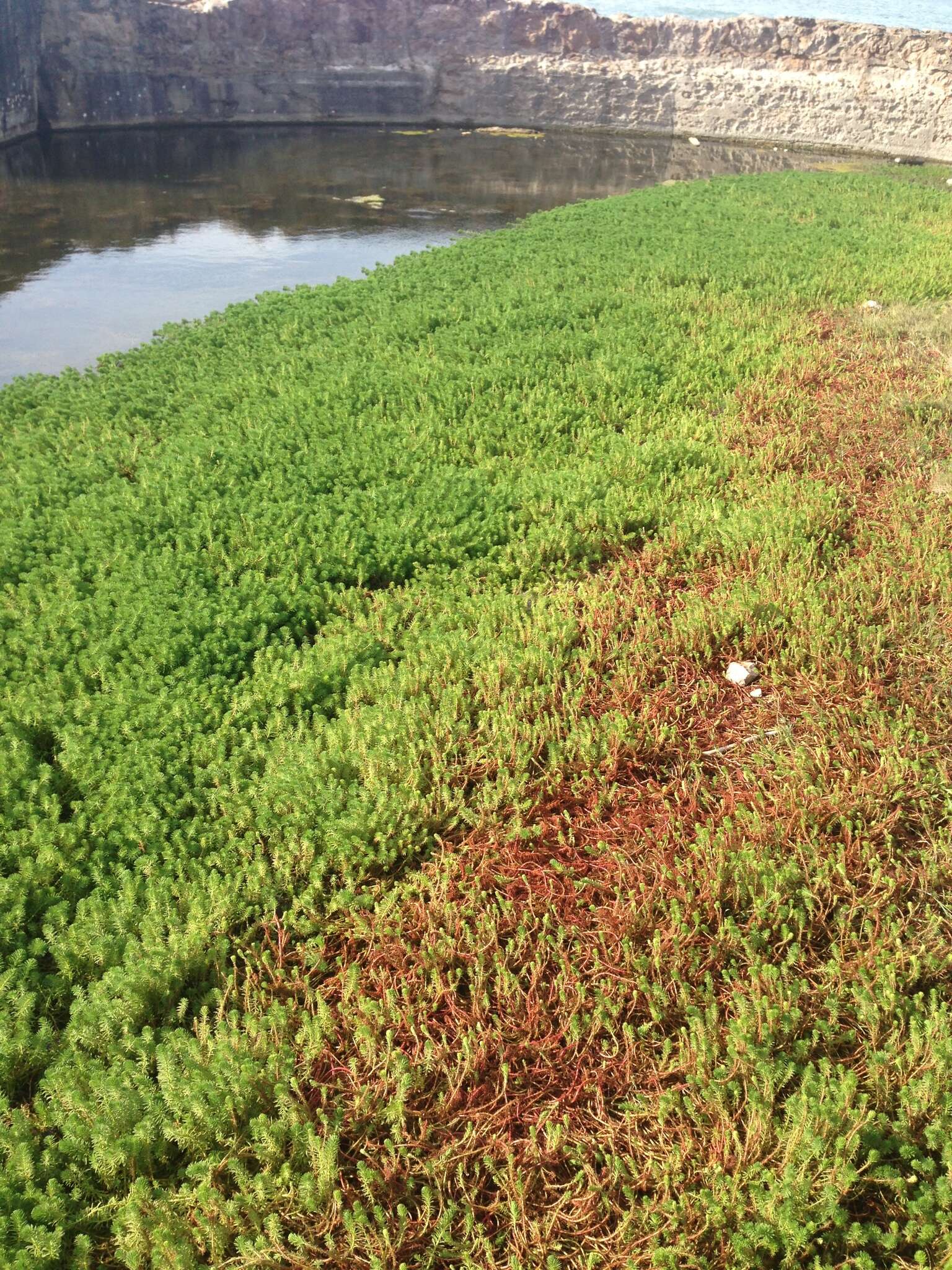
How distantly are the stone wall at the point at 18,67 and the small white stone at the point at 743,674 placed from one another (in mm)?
37794

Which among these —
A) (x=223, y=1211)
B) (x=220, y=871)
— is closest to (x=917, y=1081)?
(x=223, y=1211)

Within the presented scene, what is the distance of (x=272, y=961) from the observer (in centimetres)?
423

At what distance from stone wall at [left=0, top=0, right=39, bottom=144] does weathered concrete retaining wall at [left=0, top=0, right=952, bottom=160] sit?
3.62 ft

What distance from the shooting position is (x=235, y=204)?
86.5 feet

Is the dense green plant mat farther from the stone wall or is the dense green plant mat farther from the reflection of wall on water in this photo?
the stone wall

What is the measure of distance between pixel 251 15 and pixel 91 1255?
171 feet

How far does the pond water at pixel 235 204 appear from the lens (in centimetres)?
1673

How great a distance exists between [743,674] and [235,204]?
1015 inches

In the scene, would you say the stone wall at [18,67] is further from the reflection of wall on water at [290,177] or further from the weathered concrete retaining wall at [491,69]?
the weathered concrete retaining wall at [491,69]

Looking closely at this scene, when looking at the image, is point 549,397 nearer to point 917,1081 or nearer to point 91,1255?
point 917,1081

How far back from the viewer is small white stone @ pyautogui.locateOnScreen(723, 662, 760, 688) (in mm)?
5844

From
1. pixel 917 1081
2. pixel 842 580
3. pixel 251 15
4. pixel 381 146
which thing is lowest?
pixel 917 1081

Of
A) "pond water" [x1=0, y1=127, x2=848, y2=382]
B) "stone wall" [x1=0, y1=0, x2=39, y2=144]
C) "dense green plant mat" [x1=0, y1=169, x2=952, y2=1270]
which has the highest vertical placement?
"stone wall" [x1=0, y1=0, x2=39, y2=144]

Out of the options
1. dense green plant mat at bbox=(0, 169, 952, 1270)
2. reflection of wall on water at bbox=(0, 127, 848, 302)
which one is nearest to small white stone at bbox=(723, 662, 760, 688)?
dense green plant mat at bbox=(0, 169, 952, 1270)
